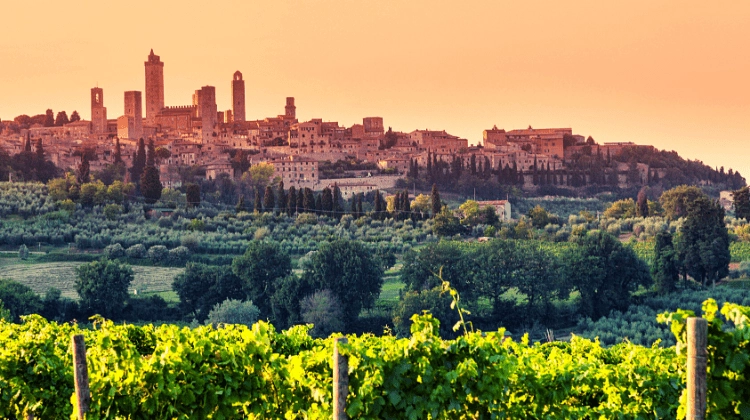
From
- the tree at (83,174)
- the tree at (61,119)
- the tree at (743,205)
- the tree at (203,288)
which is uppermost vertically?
the tree at (61,119)

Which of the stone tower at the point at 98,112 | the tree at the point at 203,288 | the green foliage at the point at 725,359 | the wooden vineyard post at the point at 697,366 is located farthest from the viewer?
the stone tower at the point at 98,112

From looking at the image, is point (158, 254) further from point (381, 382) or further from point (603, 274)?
point (381, 382)

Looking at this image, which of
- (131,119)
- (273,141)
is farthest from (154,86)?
(273,141)

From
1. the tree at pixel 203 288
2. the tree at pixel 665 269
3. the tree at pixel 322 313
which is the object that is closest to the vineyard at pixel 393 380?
the tree at pixel 322 313

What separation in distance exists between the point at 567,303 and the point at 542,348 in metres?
19.3

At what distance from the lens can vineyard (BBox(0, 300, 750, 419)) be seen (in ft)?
14.5

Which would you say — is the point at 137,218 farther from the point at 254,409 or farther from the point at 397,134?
the point at 254,409

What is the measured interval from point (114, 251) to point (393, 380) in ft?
90.5

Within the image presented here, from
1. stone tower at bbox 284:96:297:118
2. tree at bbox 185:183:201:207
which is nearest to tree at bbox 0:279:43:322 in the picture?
tree at bbox 185:183:201:207

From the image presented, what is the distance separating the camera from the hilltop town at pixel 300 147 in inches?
2008

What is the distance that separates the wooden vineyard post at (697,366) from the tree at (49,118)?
6461 cm

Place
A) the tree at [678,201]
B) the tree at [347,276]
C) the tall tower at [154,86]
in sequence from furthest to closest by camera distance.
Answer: the tall tower at [154,86] < the tree at [678,201] < the tree at [347,276]

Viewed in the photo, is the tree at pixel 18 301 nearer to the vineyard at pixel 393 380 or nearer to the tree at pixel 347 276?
the tree at pixel 347 276

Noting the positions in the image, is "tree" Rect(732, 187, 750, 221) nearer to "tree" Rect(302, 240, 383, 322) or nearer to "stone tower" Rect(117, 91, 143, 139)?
"tree" Rect(302, 240, 383, 322)
